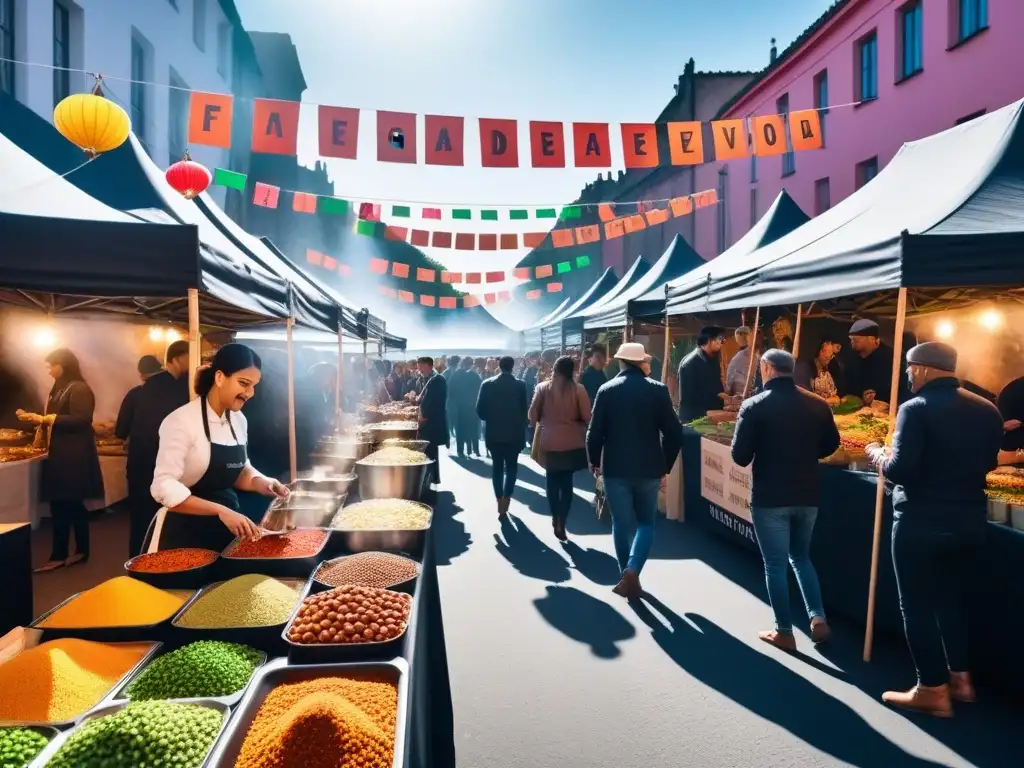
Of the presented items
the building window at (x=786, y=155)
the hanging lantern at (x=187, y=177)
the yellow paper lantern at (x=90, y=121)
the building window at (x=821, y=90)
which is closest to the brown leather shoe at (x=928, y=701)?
the yellow paper lantern at (x=90, y=121)

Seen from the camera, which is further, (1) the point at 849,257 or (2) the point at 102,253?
(1) the point at 849,257

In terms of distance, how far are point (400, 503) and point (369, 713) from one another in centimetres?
211

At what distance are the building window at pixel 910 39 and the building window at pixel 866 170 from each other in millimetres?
1978

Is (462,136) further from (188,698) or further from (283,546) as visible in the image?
(188,698)

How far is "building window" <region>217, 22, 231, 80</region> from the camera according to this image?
20.8m

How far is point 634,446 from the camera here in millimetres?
5422

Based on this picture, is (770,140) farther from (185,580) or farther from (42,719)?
(42,719)

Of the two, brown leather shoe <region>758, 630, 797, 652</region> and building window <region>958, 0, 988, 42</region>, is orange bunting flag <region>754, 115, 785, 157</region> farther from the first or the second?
brown leather shoe <region>758, 630, 797, 652</region>

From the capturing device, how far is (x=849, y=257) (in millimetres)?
4496

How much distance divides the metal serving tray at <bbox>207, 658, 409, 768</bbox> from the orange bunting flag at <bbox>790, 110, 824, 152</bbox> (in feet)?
34.1

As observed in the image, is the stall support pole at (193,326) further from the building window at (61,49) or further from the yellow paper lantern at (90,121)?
the building window at (61,49)

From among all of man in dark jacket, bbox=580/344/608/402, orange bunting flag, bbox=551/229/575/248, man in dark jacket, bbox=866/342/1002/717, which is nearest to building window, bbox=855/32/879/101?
orange bunting flag, bbox=551/229/575/248

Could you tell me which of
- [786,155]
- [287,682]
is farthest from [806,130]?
[287,682]

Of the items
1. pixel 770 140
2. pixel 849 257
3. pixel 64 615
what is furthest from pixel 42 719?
pixel 770 140
